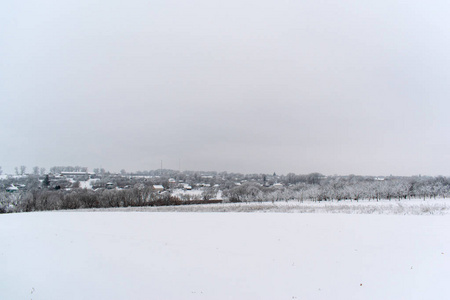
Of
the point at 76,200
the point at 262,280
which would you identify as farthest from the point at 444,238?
the point at 76,200

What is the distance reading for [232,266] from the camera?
535 inches

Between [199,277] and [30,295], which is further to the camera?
[199,277]

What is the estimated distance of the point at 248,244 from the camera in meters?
18.3

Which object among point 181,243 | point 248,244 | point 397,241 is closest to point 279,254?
point 248,244

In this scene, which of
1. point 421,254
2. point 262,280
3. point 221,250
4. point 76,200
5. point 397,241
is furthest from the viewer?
point 76,200

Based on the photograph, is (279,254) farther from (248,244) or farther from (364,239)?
(364,239)

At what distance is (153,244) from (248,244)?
21.6ft

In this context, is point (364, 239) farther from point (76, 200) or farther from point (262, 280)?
point (76, 200)

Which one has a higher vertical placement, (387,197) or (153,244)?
(153,244)

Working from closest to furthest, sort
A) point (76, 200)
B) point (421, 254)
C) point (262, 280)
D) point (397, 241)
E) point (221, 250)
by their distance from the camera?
point (262, 280) < point (421, 254) < point (221, 250) < point (397, 241) < point (76, 200)

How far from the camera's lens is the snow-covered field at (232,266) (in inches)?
416

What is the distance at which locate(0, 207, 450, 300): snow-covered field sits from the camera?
1058 cm

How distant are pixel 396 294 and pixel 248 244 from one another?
9541 millimetres

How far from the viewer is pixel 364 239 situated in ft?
61.2
